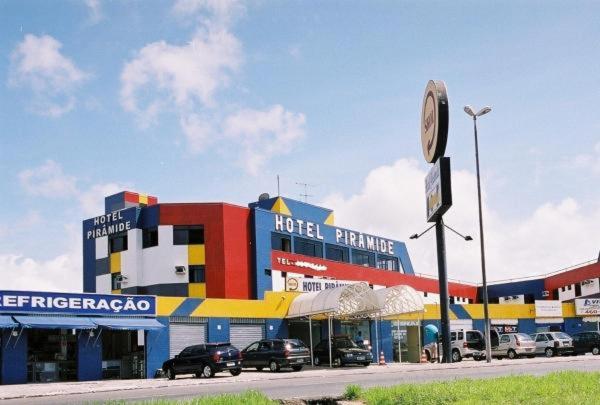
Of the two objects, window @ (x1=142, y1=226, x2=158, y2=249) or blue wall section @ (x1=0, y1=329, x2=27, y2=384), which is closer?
blue wall section @ (x1=0, y1=329, x2=27, y2=384)

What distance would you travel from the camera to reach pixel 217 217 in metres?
51.1

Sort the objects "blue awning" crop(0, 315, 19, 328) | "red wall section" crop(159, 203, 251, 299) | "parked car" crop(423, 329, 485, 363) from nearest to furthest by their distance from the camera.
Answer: "blue awning" crop(0, 315, 19, 328), "parked car" crop(423, 329, 485, 363), "red wall section" crop(159, 203, 251, 299)

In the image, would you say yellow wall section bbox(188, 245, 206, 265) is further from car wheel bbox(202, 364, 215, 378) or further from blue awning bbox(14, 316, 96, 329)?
car wheel bbox(202, 364, 215, 378)

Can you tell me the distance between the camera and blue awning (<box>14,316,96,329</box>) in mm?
30978

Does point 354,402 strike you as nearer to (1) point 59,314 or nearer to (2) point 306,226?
(1) point 59,314

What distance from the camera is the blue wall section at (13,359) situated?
102ft

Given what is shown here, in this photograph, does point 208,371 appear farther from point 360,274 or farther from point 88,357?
point 360,274

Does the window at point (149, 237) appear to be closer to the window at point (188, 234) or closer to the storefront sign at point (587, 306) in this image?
the window at point (188, 234)

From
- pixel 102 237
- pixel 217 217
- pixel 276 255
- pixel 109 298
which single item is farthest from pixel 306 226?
pixel 109 298

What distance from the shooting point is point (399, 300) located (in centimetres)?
4319

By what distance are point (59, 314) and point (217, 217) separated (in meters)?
19.4

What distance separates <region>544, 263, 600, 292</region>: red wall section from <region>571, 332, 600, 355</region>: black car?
19117 millimetres

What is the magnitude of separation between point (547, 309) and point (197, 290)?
82.4 ft

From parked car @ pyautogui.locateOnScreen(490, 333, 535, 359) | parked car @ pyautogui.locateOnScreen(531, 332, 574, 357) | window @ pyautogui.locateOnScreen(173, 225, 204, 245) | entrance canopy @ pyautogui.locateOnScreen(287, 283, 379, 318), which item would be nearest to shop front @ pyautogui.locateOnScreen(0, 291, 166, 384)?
entrance canopy @ pyautogui.locateOnScreen(287, 283, 379, 318)
